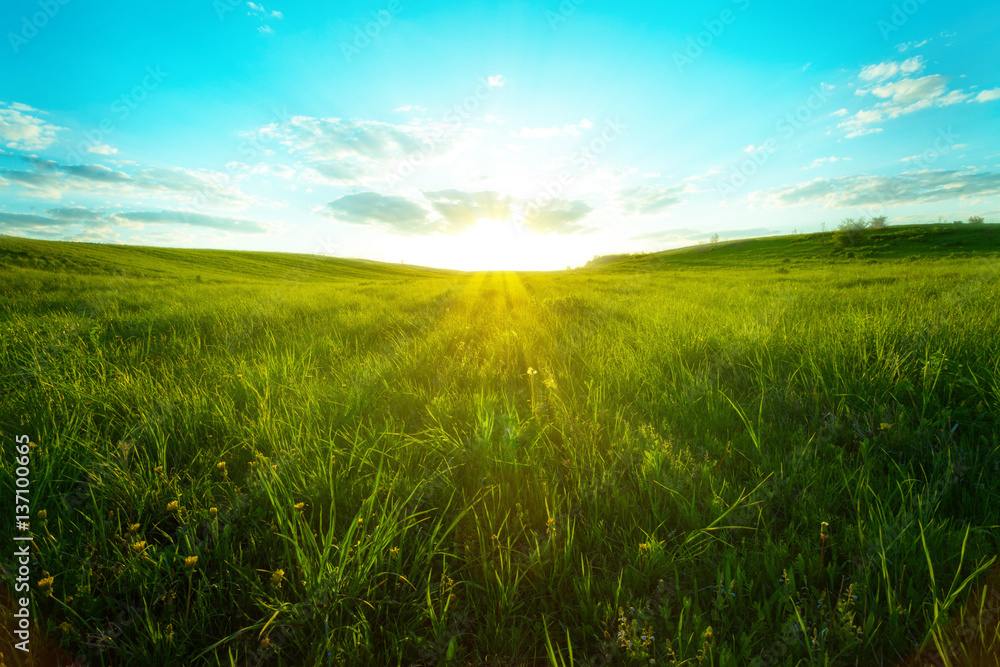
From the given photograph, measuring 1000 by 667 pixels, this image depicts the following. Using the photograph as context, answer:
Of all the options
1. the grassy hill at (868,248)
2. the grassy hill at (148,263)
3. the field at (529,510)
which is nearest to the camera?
the field at (529,510)

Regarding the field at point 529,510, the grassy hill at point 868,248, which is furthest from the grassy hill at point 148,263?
the grassy hill at point 868,248

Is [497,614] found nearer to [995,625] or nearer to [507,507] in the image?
[507,507]

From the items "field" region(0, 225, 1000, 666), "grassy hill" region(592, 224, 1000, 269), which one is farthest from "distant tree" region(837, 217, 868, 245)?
"field" region(0, 225, 1000, 666)

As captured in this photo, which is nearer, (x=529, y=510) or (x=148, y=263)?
(x=529, y=510)

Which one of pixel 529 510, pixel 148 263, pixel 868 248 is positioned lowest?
pixel 529 510

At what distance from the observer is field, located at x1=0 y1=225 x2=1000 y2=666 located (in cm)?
130

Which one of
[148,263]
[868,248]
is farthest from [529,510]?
[868,248]

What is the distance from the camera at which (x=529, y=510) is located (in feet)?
6.21

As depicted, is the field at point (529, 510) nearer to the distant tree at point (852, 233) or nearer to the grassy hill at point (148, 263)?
the grassy hill at point (148, 263)

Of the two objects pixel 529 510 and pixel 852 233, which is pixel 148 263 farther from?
pixel 852 233

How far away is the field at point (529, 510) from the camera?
130 cm

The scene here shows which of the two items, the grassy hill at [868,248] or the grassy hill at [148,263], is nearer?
the grassy hill at [148,263]

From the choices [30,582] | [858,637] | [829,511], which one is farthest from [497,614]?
[30,582]

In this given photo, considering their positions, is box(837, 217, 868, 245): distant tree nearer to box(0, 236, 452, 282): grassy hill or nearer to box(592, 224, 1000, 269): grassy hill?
box(592, 224, 1000, 269): grassy hill
